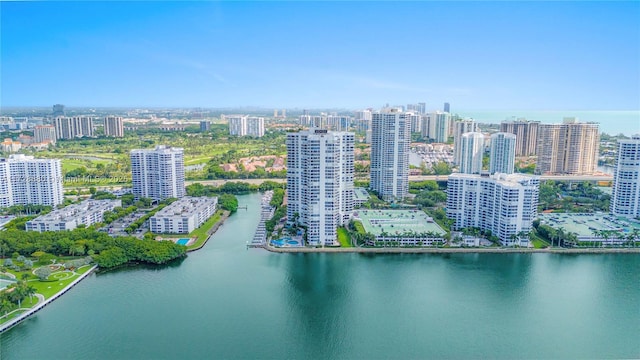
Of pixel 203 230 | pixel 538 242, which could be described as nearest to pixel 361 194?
pixel 203 230

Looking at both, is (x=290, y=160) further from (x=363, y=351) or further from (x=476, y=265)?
(x=363, y=351)

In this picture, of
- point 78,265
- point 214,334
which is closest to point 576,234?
point 214,334

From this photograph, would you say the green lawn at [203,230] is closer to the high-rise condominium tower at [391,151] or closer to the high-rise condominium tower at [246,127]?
the high-rise condominium tower at [391,151]

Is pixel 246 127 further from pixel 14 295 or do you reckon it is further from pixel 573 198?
pixel 14 295

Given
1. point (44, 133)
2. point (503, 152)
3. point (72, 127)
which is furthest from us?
point (72, 127)

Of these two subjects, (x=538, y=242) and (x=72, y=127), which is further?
(x=72, y=127)

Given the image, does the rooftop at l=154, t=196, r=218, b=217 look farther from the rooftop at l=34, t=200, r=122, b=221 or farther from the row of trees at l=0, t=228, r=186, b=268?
the rooftop at l=34, t=200, r=122, b=221
